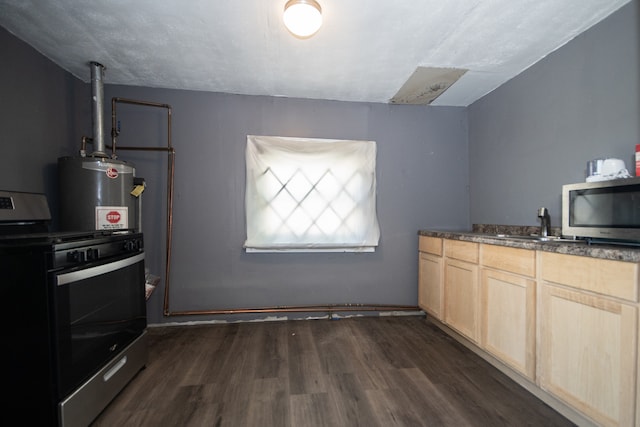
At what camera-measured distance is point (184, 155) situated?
2291 mm

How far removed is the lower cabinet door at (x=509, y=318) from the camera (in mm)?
1382

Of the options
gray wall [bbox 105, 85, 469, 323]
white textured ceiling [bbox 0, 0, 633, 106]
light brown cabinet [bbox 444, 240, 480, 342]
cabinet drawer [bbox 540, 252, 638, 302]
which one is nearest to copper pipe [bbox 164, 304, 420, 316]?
gray wall [bbox 105, 85, 469, 323]

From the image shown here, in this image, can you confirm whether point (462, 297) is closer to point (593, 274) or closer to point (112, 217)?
point (593, 274)

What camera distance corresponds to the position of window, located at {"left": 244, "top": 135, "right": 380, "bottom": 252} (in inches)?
91.0

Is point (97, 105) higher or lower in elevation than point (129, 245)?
higher

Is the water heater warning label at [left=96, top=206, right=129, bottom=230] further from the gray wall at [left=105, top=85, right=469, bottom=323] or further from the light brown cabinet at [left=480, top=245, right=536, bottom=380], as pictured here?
the light brown cabinet at [left=480, top=245, right=536, bottom=380]

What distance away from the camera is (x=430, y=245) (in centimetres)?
232

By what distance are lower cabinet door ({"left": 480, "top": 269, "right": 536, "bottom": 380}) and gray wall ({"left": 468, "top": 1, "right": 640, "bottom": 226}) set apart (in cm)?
67

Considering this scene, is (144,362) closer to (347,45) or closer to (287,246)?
(287,246)

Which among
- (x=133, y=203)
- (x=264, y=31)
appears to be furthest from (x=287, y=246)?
(x=264, y=31)

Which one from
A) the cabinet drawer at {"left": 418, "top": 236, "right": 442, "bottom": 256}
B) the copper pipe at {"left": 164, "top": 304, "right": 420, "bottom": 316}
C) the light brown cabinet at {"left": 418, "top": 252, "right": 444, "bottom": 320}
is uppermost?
the cabinet drawer at {"left": 418, "top": 236, "right": 442, "bottom": 256}

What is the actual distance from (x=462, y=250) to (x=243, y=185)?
1.90 m

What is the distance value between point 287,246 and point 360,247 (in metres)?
0.69

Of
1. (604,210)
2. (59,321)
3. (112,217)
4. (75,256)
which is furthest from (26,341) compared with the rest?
(604,210)
